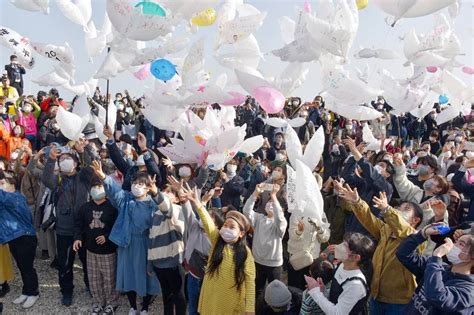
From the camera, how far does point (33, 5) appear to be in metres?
4.43

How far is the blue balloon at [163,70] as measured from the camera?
15.1 ft

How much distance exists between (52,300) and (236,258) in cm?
251

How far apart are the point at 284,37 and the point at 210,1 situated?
5.20 ft

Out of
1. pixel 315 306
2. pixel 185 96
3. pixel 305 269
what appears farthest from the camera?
pixel 185 96

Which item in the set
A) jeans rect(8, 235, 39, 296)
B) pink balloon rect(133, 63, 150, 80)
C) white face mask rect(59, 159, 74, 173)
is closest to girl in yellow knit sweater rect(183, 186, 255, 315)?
white face mask rect(59, 159, 74, 173)

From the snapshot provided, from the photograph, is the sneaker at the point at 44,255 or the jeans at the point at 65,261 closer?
the jeans at the point at 65,261

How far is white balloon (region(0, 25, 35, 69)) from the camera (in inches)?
187

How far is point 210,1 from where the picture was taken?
4016mm

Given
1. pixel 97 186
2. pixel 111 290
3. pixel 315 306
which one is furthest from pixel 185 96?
pixel 315 306

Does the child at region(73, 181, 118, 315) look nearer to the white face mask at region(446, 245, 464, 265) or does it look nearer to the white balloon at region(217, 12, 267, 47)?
the white balloon at region(217, 12, 267, 47)

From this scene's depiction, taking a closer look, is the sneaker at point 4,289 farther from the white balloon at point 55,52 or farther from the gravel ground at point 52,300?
the white balloon at point 55,52

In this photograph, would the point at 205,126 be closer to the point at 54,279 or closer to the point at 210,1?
the point at 210,1

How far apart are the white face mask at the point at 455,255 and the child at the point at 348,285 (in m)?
0.55

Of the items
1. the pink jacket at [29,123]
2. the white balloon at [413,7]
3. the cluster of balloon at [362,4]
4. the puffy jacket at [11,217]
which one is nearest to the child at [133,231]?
the puffy jacket at [11,217]
